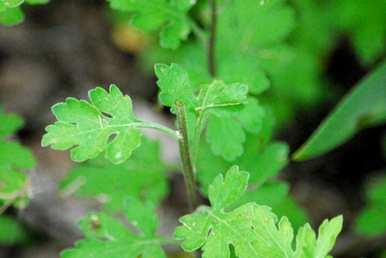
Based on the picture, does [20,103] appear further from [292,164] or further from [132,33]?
[292,164]

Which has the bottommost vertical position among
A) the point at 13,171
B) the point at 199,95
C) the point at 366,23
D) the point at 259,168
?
the point at 259,168

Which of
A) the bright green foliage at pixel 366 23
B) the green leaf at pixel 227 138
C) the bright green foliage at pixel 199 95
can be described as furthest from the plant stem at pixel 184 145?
the bright green foliage at pixel 366 23

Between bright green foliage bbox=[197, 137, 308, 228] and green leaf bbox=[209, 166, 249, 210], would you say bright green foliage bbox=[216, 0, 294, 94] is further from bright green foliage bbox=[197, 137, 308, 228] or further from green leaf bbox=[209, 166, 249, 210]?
green leaf bbox=[209, 166, 249, 210]

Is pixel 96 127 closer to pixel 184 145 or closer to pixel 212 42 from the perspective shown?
pixel 184 145

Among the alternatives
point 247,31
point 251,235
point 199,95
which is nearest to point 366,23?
point 247,31

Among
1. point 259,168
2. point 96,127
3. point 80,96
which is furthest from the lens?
point 80,96

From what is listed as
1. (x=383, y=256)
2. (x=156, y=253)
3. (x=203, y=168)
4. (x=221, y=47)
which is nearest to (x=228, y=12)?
(x=221, y=47)
